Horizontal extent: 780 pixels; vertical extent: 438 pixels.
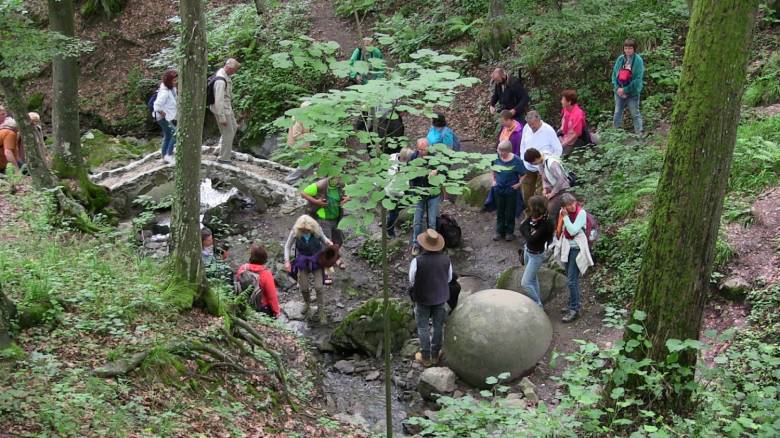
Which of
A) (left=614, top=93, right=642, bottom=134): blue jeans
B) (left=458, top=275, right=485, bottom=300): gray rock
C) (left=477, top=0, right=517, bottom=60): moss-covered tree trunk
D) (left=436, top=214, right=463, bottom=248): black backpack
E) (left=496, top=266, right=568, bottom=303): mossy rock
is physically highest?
(left=477, top=0, right=517, bottom=60): moss-covered tree trunk

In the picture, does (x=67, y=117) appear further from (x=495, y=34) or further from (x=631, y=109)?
(x=631, y=109)

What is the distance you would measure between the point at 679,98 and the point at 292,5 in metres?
18.0

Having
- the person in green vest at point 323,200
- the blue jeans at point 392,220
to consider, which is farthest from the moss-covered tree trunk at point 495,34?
the person in green vest at point 323,200

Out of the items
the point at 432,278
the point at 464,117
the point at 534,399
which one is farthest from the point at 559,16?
the point at 534,399

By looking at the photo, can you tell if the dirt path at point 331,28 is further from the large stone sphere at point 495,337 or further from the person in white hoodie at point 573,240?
the large stone sphere at point 495,337

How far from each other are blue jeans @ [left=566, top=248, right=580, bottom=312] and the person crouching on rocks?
3.58 metres

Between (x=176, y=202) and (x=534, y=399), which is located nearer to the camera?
(x=176, y=202)

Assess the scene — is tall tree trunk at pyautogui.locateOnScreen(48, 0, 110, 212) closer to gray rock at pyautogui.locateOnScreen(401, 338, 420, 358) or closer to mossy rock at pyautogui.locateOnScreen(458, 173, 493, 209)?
gray rock at pyautogui.locateOnScreen(401, 338, 420, 358)

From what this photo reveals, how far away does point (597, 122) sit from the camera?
1509 centimetres

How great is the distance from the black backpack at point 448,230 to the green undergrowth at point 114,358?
3880 millimetres

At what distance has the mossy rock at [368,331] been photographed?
1058 centimetres

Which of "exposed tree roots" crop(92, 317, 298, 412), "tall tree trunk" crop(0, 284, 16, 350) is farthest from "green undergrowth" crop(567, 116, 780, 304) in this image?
"tall tree trunk" crop(0, 284, 16, 350)

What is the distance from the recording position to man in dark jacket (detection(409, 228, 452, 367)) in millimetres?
9352

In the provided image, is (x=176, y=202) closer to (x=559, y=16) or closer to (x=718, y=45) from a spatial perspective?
(x=718, y=45)
